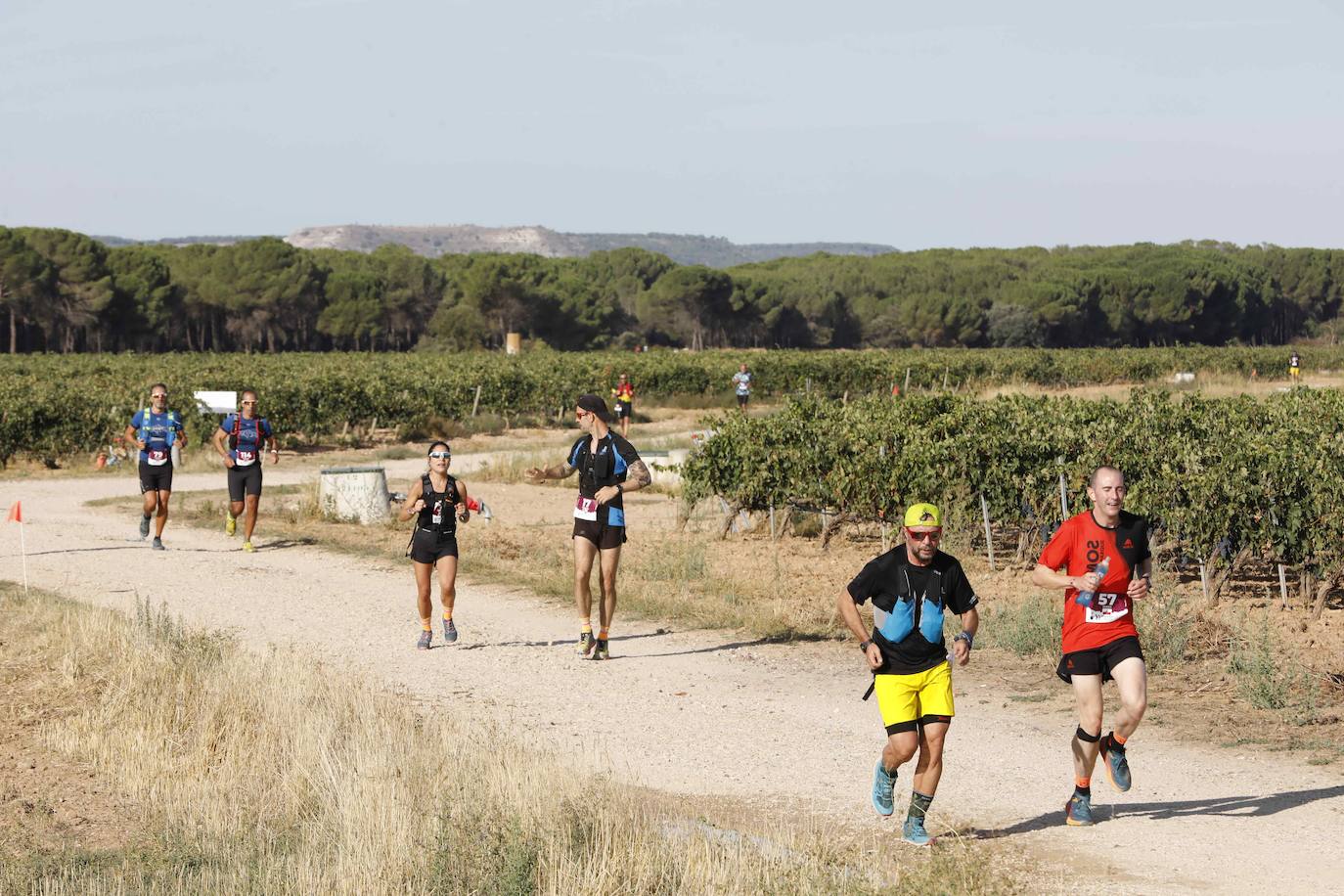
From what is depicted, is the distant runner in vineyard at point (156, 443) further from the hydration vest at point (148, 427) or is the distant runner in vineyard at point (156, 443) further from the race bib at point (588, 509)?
the race bib at point (588, 509)

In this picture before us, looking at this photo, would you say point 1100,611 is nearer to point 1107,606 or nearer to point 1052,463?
point 1107,606

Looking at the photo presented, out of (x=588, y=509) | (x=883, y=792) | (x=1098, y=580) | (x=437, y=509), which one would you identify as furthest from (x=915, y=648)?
(x=437, y=509)

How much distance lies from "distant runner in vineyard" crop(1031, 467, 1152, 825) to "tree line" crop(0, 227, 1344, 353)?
83802mm

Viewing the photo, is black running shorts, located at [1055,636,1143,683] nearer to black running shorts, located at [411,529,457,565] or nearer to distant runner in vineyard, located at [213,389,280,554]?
black running shorts, located at [411,529,457,565]

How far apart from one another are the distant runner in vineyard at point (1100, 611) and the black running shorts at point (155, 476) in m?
12.3

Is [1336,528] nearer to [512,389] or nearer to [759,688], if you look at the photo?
[759,688]

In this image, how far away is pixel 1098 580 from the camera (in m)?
7.55

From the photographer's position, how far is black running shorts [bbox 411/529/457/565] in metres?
12.3

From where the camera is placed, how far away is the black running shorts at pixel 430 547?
12.3 m

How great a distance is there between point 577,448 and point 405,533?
27.2ft

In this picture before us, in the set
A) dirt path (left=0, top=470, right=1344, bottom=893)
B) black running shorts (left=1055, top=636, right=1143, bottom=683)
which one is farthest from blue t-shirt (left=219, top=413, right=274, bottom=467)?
black running shorts (left=1055, top=636, right=1143, bottom=683)

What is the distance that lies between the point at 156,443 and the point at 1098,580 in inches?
490

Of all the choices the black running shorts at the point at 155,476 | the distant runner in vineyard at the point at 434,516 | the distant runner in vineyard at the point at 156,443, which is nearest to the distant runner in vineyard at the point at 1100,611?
the distant runner in vineyard at the point at 434,516

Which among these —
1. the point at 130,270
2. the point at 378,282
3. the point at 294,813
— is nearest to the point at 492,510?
the point at 294,813
